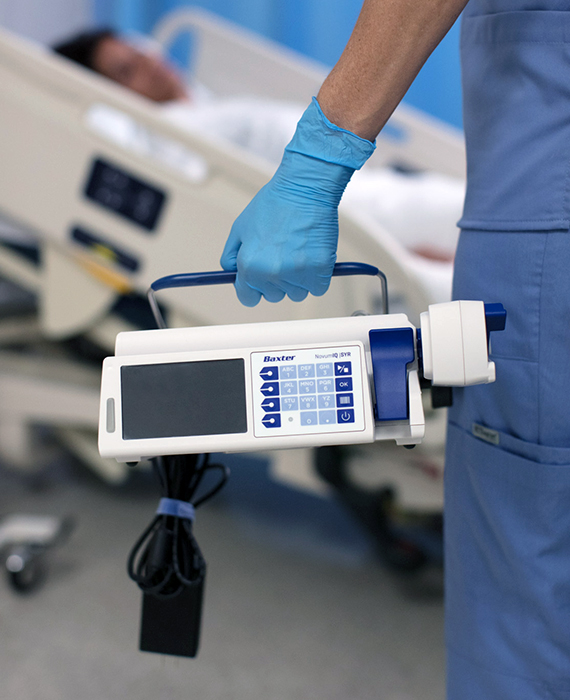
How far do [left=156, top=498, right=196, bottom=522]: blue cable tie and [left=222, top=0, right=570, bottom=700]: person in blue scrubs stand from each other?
226 mm

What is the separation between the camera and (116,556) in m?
1.48

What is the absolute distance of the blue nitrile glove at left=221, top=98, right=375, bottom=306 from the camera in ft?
2.00

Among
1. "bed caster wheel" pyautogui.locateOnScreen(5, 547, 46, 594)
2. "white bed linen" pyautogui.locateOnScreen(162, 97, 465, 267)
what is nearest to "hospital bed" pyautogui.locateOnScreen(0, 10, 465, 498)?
"white bed linen" pyautogui.locateOnScreen(162, 97, 465, 267)

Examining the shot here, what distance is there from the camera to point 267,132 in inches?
67.3

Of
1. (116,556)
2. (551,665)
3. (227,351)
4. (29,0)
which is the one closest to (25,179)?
(116,556)

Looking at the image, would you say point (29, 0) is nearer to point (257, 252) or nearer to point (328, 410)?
point (257, 252)

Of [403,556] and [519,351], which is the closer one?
[519,351]

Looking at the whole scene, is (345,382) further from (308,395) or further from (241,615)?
(241,615)

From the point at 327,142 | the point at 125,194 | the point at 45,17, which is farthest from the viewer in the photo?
the point at 45,17

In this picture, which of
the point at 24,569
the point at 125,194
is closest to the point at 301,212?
the point at 125,194

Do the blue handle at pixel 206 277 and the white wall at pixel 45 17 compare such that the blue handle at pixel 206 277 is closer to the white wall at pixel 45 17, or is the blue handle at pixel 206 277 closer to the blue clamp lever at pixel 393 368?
the blue clamp lever at pixel 393 368

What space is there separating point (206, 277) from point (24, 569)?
3.30 ft

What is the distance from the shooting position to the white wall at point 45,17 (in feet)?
8.66

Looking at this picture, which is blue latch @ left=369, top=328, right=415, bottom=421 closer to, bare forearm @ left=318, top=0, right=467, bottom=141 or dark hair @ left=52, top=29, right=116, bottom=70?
bare forearm @ left=318, top=0, right=467, bottom=141
